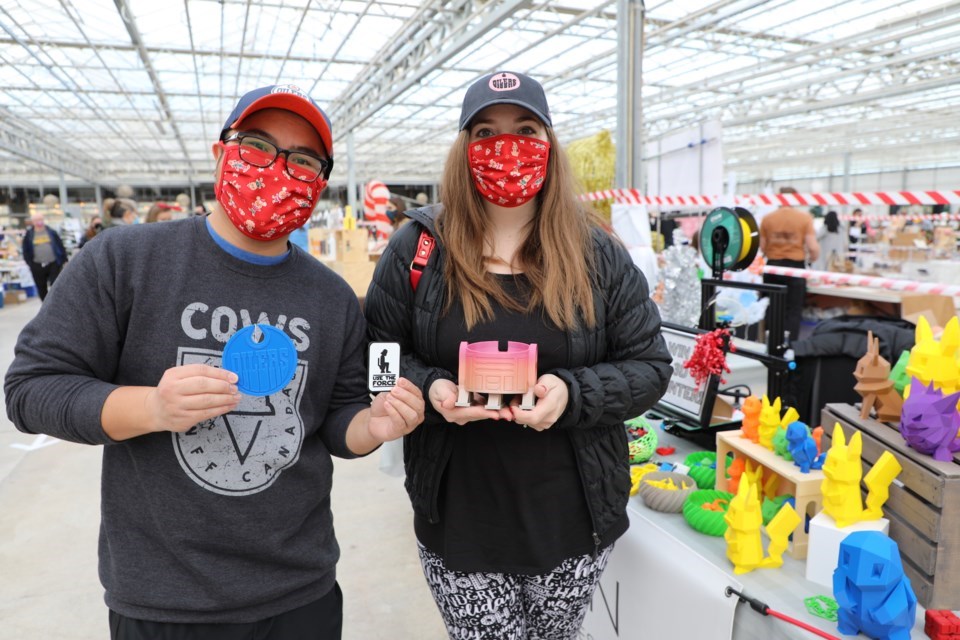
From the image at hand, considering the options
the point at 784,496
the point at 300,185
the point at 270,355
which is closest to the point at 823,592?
the point at 784,496

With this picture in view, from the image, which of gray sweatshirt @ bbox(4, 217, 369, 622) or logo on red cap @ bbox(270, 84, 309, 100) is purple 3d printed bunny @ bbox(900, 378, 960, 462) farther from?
logo on red cap @ bbox(270, 84, 309, 100)

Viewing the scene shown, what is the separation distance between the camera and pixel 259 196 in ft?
3.83

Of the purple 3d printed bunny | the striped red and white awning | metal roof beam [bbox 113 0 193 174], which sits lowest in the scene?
the purple 3d printed bunny

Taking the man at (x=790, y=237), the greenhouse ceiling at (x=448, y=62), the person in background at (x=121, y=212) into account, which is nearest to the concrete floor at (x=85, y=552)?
the person in background at (x=121, y=212)

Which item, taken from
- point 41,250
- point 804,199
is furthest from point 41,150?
point 804,199

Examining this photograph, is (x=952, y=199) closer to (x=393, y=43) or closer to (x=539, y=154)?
(x=539, y=154)

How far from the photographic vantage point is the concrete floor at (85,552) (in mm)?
2684

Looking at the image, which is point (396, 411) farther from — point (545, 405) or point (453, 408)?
point (545, 405)

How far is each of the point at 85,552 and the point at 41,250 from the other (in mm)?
9201

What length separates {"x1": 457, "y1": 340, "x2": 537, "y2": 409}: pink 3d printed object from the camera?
114 cm

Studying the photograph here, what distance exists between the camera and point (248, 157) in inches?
47.0

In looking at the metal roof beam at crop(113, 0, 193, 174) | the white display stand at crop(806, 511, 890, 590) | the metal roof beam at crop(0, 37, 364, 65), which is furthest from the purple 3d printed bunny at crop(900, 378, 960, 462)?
the metal roof beam at crop(0, 37, 364, 65)

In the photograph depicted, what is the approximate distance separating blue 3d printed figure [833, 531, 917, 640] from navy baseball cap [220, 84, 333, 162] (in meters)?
1.25

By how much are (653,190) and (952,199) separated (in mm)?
2146
